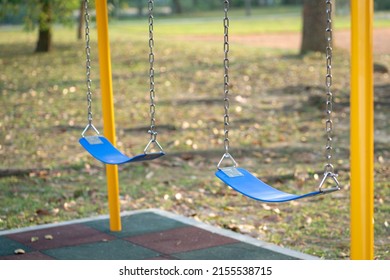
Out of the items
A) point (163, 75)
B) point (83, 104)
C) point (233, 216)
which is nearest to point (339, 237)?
point (233, 216)

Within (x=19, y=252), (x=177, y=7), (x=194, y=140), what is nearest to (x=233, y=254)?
(x=19, y=252)

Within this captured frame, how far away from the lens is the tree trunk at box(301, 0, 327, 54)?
16.3 metres

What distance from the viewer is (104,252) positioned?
18.0 feet

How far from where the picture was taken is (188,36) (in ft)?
77.4

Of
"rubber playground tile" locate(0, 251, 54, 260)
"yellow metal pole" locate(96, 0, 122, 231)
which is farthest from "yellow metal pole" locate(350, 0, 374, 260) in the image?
"yellow metal pole" locate(96, 0, 122, 231)

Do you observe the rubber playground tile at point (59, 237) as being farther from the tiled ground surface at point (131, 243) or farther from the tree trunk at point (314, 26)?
the tree trunk at point (314, 26)

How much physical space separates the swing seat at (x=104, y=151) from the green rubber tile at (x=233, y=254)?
745 mm

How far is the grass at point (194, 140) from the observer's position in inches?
263

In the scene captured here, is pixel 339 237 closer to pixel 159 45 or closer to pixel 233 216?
pixel 233 216

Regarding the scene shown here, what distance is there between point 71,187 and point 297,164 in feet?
7.69

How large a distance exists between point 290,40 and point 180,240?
16937 millimetres

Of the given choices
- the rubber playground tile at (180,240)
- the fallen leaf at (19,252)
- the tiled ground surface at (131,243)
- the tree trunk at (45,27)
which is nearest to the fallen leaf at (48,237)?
the tiled ground surface at (131,243)

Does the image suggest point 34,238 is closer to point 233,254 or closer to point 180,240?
point 180,240

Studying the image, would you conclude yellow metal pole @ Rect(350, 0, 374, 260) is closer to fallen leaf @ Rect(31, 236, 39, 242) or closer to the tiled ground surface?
the tiled ground surface
